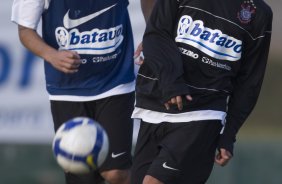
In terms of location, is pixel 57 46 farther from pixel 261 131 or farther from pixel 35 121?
pixel 261 131

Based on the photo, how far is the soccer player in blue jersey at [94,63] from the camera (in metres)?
6.20

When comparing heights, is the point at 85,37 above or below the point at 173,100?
below

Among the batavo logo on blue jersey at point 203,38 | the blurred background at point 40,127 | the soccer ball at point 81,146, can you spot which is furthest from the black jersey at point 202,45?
the blurred background at point 40,127

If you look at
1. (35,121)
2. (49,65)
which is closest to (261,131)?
(35,121)

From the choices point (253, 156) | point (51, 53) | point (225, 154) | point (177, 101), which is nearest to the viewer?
point (177, 101)

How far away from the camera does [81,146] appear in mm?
5168

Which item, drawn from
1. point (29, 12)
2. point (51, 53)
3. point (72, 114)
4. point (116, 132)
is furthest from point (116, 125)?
point (29, 12)

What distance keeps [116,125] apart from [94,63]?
0.46 metres

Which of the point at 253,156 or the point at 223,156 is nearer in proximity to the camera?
the point at 223,156

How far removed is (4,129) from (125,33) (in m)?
2.03

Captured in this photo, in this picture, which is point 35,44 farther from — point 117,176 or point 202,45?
point 202,45

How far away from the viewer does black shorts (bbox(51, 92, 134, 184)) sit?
6.27 m

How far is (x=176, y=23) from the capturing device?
5406 mm

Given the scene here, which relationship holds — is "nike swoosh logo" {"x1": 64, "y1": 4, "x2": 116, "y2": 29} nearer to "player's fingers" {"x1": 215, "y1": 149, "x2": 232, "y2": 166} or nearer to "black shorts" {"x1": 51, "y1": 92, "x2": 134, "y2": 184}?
"black shorts" {"x1": 51, "y1": 92, "x2": 134, "y2": 184}
